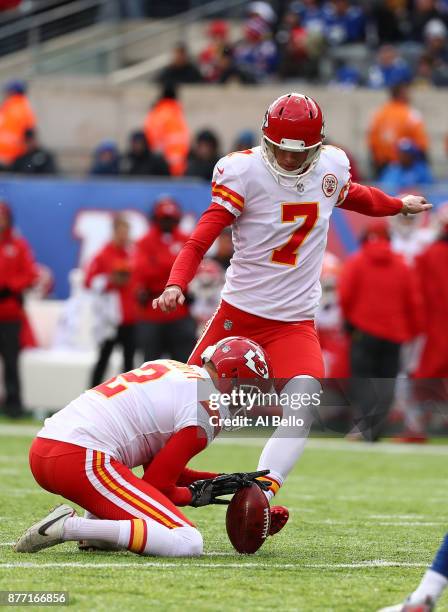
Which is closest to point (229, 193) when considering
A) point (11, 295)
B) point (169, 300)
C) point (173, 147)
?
point (169, 300)

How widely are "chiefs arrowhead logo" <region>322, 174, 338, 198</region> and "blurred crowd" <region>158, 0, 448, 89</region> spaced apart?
11.5 meters

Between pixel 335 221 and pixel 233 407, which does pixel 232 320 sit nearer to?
pixel 233 407

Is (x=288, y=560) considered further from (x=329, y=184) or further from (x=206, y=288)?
(x=206, y=288)

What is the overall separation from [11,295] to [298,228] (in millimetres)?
7008

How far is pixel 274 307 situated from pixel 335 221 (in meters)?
7.44

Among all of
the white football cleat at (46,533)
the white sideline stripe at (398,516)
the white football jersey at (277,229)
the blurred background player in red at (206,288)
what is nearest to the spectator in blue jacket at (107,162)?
the blurred background player in red at (206,288)

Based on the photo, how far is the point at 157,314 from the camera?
12.7 m

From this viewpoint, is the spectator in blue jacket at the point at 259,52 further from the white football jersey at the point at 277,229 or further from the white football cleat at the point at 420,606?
the white football cleat at the point at 420,606

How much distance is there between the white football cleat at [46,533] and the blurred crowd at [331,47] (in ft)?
41.9

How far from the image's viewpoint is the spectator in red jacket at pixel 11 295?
13.3 m

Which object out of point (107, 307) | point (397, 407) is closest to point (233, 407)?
point (397, 407)

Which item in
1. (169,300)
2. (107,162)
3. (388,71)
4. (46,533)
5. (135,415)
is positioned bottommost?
(46,533)

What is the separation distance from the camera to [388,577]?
17.8 feet

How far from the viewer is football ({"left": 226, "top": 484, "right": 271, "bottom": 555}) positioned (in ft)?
19.3
